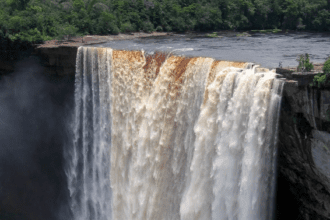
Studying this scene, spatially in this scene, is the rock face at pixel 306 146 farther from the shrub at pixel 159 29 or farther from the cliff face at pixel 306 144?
the shrub at pixel 159 29

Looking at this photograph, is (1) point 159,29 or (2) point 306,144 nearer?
(2) point 306,144

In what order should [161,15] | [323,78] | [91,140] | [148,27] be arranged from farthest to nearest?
[161,15] → [148,27] → [91,140] → [323,78]

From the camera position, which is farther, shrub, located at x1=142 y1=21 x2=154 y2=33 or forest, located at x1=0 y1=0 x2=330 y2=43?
shrub, located at x1=142 y1=21 x2=154 y2=33

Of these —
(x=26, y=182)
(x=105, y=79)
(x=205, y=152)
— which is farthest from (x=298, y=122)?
(x=26, y=182)

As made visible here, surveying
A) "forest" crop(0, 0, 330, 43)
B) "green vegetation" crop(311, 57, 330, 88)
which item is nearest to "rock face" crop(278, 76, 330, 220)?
"green vegetation" crop(311, 57, 330, 88)

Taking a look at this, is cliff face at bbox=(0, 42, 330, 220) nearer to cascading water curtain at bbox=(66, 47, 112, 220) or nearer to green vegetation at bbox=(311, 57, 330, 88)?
green vegetation at bbox=(311, 57, 330, 88)

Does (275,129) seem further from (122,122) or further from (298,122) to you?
(122,122)

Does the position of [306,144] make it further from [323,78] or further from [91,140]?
[91,140]

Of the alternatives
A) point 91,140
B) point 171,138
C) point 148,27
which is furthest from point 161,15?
point 171,138
